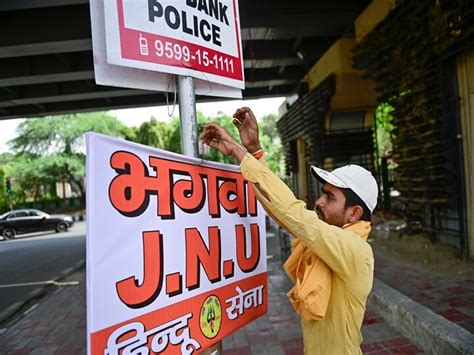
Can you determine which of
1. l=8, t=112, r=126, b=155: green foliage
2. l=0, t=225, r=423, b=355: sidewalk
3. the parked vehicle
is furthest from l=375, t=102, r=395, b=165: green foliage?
l=8, t=112, r=126, b=155: green foliage

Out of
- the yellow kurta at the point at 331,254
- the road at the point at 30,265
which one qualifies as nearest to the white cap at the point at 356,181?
the yellow kurta at the point at 331,254

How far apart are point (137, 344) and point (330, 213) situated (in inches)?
36.5

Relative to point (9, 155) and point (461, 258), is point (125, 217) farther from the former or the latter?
point (9, 155)

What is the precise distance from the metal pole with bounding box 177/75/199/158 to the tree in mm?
28974

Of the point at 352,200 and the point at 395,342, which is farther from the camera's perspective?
the point at 395,342

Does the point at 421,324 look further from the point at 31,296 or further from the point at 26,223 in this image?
the point at 26,223

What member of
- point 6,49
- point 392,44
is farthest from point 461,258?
point 6,49

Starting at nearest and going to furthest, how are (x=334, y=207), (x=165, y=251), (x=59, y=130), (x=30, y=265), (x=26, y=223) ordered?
(x=165, y=251) → (x=334, y=207) → (x=30, y=265) → (x=26, y=223) → (x=59, y=130)

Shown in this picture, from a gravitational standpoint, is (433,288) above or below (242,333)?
above

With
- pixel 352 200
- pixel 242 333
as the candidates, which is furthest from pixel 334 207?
pixel 242 333

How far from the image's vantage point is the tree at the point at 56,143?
96.3 ft

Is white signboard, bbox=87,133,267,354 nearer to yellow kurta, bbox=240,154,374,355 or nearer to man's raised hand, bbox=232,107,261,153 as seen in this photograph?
man's raised hand, bbox=232,107,261,153

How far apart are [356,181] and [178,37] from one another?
970mm

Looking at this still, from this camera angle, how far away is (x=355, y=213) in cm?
158
